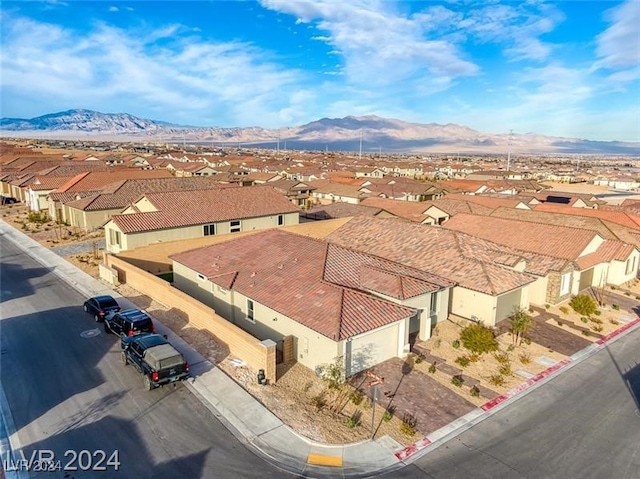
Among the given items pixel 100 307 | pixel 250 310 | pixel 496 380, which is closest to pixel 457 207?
pixel 496 380

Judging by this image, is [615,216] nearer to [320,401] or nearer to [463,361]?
[463,361]

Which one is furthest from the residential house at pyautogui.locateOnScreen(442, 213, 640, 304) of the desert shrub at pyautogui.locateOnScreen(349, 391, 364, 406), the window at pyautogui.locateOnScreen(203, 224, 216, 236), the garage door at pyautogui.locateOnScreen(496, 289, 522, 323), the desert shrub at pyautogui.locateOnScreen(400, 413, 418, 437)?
the window at pyautogui.locateOnScreen(203, 224, 216, 236)

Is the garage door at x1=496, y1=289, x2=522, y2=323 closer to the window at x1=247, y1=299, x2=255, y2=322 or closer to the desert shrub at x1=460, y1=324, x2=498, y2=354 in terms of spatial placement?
the desert shrub at x1=460, y1=324, x2=498, y2=354

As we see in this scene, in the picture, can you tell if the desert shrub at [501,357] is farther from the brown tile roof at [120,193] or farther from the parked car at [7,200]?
the parked car at [7,200]

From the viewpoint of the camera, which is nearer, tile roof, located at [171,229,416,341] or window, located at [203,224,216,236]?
tile roof, located at [171,229,416,341]

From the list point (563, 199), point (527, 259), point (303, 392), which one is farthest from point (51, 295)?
point (563, 199)
